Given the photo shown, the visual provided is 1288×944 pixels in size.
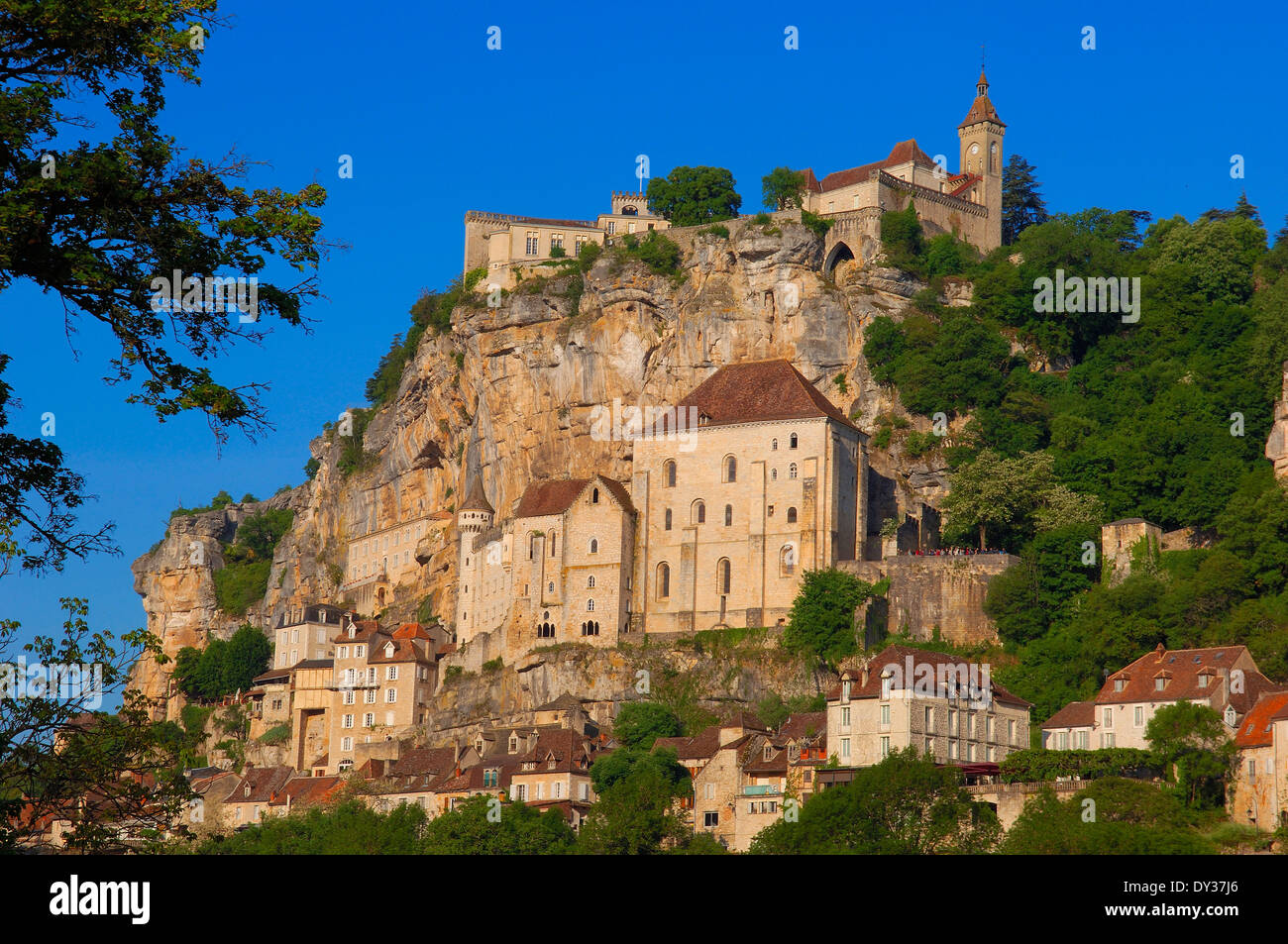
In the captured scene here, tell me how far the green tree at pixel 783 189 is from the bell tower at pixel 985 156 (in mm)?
10573

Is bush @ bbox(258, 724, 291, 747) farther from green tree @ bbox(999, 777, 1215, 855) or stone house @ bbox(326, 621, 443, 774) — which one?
green tree @ bbox(999, 777, 1215, 855)

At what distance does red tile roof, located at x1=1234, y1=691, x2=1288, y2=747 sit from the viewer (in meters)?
56.8

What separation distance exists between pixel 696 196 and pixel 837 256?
11.5 metres

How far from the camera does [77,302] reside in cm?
1620

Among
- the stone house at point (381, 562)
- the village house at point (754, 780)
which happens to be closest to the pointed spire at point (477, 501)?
the stone house at point (381, 562)

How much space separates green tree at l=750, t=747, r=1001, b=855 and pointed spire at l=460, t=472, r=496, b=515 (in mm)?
37704

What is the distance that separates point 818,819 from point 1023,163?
64469 millimetres

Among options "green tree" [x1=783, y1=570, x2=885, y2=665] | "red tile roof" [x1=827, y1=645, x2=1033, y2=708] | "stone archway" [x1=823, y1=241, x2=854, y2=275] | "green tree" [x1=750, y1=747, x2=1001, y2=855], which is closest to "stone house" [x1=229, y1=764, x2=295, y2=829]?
"green tree" [x1=783, y1=570, x2=885, y2=665]

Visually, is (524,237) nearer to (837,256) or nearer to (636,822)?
(837,256)

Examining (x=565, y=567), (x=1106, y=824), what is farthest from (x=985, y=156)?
(x=1106, y=824)

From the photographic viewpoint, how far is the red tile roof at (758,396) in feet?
261

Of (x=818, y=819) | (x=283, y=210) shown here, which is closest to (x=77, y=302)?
(x=283, y=210)

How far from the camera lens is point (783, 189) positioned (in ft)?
324

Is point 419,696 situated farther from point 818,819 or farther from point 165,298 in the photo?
point 165,298
